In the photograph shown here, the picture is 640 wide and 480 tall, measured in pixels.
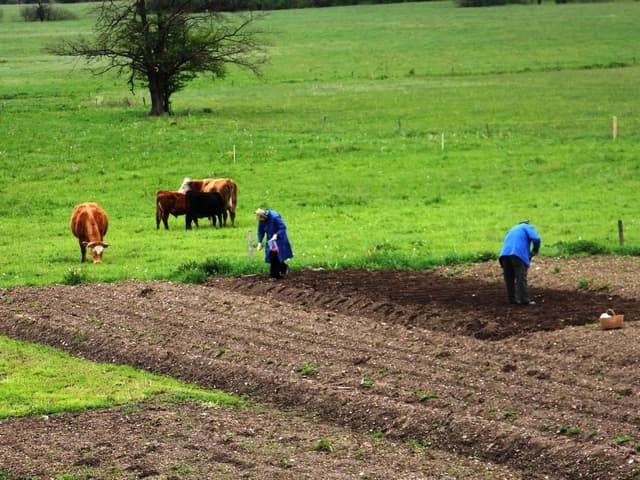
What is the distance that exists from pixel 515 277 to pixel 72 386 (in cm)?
745

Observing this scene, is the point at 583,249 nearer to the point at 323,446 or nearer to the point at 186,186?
the point at 186,186

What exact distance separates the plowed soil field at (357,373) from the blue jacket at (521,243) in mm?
897

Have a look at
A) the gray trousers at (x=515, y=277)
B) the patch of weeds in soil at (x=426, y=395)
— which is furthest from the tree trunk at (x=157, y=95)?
the patch of weeds in soil at (x=426, y=395)

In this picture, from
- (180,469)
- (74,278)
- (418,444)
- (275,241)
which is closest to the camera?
(180,469)

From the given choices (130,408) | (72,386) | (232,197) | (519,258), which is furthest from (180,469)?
(232,197)

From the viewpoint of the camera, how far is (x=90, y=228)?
99.5ft

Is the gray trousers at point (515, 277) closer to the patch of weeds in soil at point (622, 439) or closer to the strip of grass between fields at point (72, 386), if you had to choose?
the strip of grass between fields at point (72, 386)

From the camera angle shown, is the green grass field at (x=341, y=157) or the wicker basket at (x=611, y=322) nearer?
the wicker basket at (x=611, y=322)

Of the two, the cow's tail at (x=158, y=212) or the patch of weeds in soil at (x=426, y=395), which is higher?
the patch of weeds in soil at (x=426, y=395)

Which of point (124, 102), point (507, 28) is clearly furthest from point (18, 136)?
point (507, 28)

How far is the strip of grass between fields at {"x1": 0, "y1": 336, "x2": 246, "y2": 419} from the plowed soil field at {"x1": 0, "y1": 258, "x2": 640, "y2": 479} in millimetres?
419

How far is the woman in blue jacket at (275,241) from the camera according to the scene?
25.1 metres

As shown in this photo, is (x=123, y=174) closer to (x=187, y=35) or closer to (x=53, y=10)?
(x=187, y=35)

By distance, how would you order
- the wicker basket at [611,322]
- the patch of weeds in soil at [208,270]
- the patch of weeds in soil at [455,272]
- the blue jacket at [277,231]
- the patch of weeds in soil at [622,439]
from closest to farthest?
1. the patch of weeds in soil at [622,439]
2. the wicker basket at [611,322]
3. the blue jacket at [277,231]
4. the patch of weeds in soil at [455,272]
5. the patch of weeds in soil at [208,270]
